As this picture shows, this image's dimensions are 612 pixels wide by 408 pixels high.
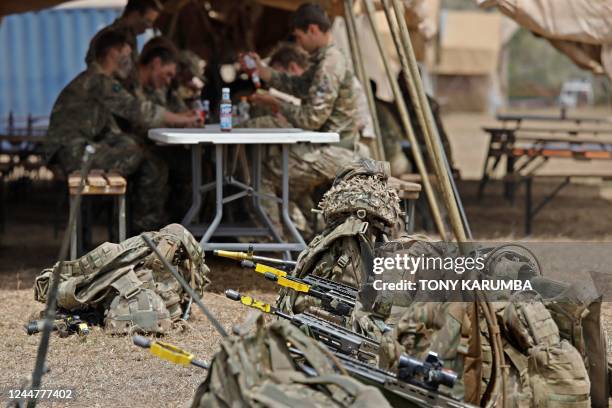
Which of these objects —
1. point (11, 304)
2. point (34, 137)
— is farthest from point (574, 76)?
point (11, 304)

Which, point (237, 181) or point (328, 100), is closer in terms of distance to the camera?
point (328, 100)

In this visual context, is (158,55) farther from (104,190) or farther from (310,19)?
(104,190)

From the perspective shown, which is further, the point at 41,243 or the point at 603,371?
the point at 41,243

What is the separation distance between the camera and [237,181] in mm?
8094

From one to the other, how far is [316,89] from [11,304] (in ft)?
7.95

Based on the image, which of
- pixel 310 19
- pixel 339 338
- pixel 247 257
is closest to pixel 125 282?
pixel 247 257

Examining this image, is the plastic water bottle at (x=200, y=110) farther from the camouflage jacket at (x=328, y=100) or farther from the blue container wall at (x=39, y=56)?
the blue container wall at (x=39, y=56)

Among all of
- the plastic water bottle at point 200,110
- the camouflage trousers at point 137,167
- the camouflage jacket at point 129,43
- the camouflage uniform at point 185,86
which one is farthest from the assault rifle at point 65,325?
the camouflage uniform at point 185,86

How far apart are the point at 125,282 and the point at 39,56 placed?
37.2 feet

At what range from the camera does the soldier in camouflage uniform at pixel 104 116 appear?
26.3 feet

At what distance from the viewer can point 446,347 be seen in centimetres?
411

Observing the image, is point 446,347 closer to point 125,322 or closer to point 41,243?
point 125,322

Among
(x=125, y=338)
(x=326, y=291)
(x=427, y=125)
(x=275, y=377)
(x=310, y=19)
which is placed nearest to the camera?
(x=275, y=377)

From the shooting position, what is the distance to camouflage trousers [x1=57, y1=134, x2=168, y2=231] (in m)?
7.96
